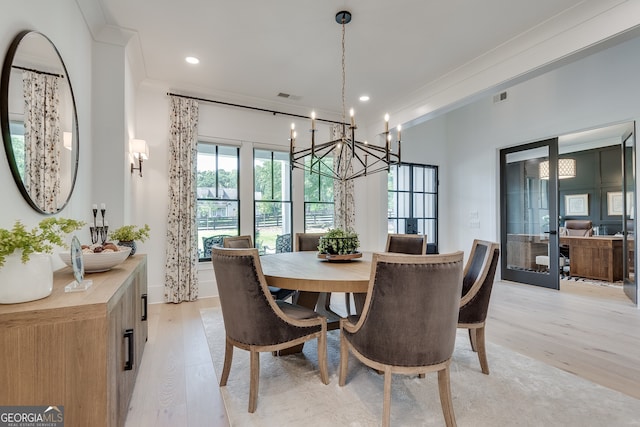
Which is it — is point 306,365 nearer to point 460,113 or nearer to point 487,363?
point 487,363

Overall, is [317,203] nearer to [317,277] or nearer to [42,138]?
[317,277]

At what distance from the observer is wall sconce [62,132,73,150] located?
212cm

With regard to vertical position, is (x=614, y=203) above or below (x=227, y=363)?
above

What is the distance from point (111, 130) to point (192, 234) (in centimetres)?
164

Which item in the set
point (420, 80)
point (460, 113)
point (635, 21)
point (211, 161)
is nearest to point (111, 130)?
point (211, 161)

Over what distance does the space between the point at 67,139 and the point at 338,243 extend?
219cm

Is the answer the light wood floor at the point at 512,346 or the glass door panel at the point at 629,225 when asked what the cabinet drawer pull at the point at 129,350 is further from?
the glass door panel at the point at 629,225

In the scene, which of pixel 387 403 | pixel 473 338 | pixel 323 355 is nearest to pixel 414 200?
pixel 473 338

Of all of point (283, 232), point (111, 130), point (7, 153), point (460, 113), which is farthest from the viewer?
→ point (460, 113)

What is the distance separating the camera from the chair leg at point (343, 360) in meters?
1.99

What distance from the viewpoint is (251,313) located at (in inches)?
72.5

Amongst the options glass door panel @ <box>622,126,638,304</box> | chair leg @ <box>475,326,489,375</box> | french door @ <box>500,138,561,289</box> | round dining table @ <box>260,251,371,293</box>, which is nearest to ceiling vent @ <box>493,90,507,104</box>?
french door @ <box>500,138,561,289</box>

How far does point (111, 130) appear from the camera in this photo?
9.96ft

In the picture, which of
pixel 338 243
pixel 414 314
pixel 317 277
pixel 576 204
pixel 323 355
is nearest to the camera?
pixel 414 314
